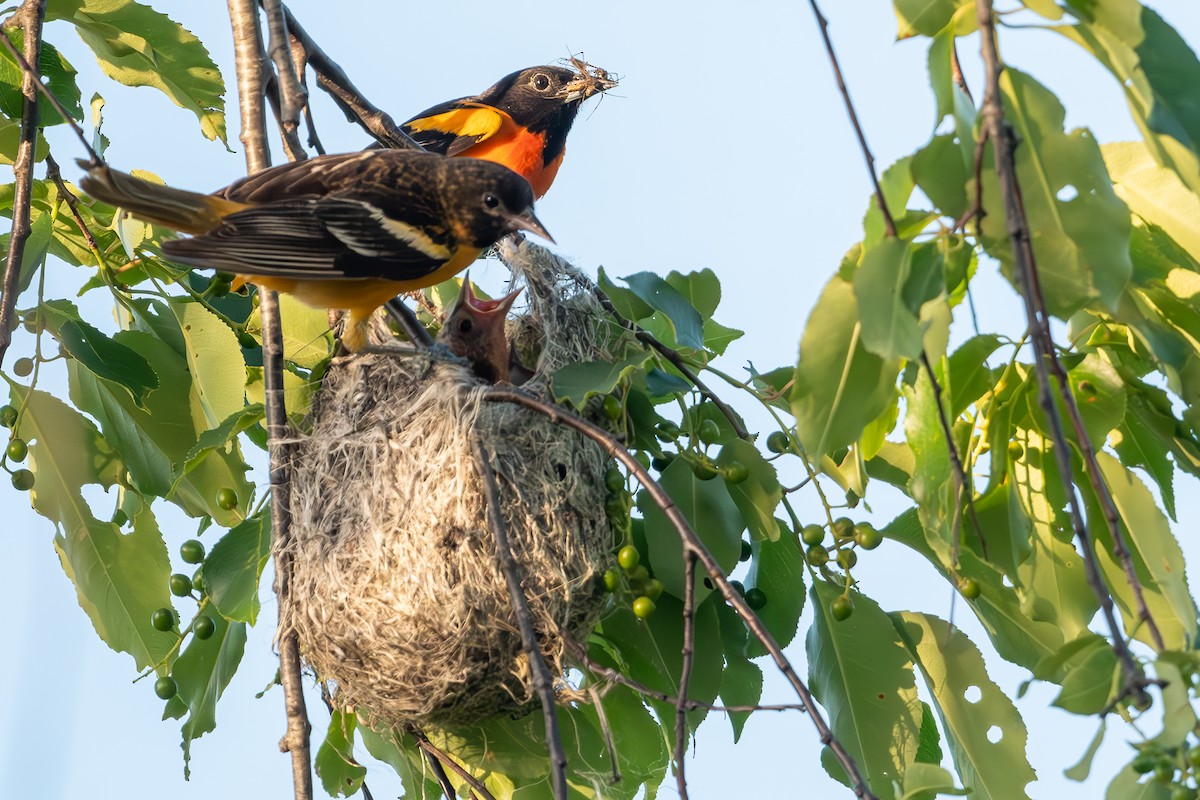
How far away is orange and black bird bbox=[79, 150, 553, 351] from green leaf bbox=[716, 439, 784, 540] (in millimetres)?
1240

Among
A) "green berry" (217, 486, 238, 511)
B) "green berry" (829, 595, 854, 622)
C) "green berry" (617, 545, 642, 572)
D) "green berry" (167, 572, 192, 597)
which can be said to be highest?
"green berry" (217, 486, 238, 511)

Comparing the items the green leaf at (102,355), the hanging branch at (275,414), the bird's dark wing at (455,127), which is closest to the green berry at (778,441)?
the hanging branch at (275,414)

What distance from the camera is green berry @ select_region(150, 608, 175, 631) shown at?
3.47 m

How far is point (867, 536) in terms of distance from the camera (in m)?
3.01

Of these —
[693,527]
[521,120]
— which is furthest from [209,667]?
[521,120]

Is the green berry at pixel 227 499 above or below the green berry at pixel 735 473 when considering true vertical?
above

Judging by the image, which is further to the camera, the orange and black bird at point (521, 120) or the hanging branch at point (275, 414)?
the orange and black bird at point (521, 120)

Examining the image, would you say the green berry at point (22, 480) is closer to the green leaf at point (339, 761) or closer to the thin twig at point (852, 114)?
the green leaf at point (339, 761)

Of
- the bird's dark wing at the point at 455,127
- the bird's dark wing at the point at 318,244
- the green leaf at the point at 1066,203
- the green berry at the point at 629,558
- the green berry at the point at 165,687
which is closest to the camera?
the green leaf at the point at 1066,203

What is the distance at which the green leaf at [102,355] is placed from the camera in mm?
3307

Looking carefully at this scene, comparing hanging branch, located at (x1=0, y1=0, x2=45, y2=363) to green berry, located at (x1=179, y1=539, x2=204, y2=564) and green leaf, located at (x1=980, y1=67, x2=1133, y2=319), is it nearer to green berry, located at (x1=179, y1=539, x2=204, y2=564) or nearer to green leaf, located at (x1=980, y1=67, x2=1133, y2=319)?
green berry, located at (x1=179, y1=539, x2=204, y2=564)

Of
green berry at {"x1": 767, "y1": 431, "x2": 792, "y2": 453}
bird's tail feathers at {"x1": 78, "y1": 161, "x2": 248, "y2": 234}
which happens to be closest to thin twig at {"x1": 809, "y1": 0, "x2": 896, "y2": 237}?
green berry at {"x1": 767, "y1": 431, "x2": 792, "y2": 453}

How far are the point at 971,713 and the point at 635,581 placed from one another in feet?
2.71

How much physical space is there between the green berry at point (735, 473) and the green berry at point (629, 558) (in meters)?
0.29
